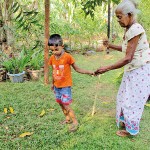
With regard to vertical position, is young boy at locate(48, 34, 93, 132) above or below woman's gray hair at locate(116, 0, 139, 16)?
below

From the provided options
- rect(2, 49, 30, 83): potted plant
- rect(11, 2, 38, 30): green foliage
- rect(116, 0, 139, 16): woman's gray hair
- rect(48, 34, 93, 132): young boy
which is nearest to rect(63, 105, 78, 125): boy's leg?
rect(48, 34, 93, 132): young boy

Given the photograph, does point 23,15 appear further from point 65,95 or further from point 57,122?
point 57,122

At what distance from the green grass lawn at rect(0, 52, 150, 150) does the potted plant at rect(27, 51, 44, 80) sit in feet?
1.14

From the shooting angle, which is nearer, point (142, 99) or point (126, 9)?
point (126, 9)

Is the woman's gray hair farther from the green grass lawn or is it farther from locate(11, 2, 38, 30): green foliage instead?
locate(11, 2, 38, 30): green foliage

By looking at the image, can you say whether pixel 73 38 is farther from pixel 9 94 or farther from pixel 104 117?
pixel 104 117

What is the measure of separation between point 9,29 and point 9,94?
79.1 inches

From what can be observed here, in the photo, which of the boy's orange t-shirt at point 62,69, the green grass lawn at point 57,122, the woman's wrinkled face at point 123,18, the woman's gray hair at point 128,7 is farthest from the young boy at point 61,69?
the woman's gray hair at point 128,7

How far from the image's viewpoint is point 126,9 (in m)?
2.67

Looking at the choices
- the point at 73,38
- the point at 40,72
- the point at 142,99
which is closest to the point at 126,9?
the point at 142,99

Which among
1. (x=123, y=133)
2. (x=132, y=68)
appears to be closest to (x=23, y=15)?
(x=132, y=68)

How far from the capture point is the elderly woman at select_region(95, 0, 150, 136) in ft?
8.87

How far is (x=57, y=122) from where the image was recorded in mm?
3514

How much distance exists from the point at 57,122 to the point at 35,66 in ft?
8.10
